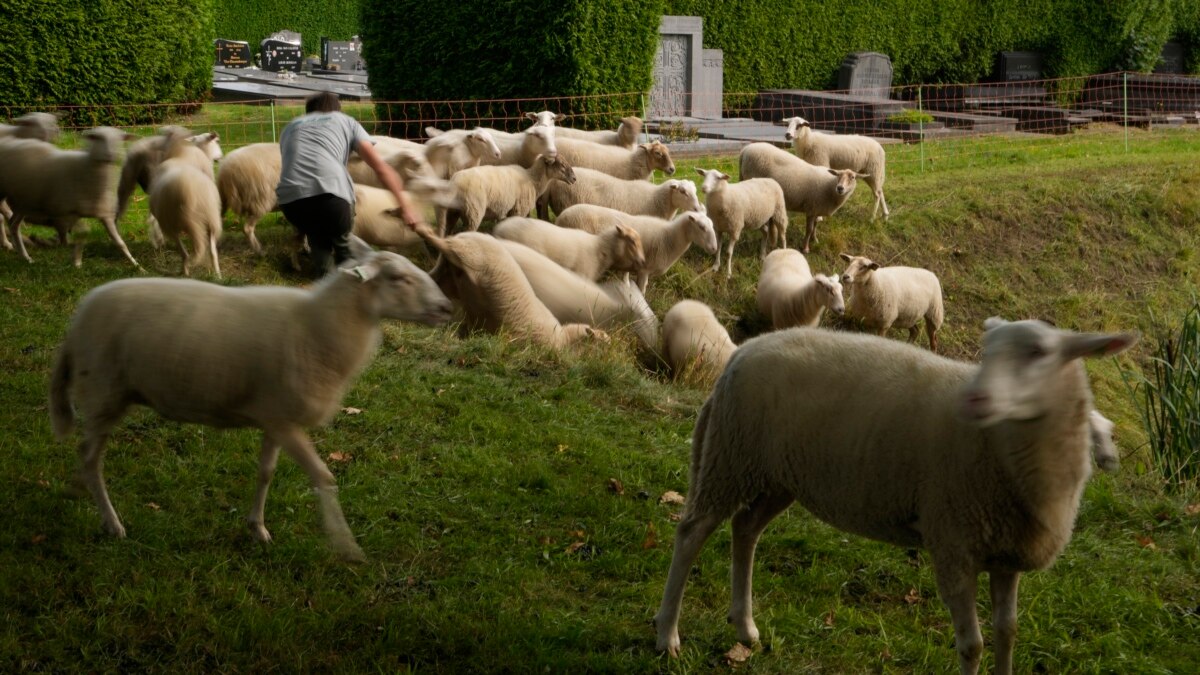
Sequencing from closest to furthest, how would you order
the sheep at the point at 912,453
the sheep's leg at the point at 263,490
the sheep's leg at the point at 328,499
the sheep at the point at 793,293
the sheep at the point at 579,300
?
the sheep at the point at 912,453
the sheep's leg at the point at 328,499
the sheep's leg at the point at 263,490
the sheep at the point at 579,300
the sheep at the point at 793,293

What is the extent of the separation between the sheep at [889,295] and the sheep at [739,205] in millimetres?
1231

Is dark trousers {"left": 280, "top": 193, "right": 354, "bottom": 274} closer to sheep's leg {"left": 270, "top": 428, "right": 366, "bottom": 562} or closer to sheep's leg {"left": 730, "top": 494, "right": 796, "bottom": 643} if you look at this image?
sheep's leg {"left": 270, "top": 428, "right": 366, "bottom": 562}

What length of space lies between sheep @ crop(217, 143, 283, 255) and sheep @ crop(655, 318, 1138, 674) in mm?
6831

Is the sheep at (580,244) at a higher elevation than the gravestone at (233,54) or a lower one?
lower

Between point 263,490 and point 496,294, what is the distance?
4195mm

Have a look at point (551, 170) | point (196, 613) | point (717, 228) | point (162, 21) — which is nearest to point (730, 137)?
point (717, 228)

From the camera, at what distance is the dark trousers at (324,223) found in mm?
7438

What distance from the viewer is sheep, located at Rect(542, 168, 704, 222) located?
11.9 meters

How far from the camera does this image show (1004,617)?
4.06m

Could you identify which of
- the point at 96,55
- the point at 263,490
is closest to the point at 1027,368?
the point at 263,490

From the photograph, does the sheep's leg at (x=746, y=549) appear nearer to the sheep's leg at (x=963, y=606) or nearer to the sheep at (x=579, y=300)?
the sheep's leg at (x=963, y=606)

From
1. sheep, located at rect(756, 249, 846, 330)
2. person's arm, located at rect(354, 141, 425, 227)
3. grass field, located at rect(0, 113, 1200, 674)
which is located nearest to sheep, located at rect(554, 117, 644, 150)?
sheep, located at rect(756, 249, 846, 330)

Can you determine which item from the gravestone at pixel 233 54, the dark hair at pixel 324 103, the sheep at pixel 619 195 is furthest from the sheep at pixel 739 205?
the gravestone at pixel 233 54

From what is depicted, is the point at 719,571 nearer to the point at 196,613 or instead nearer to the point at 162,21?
the point at 196,613
